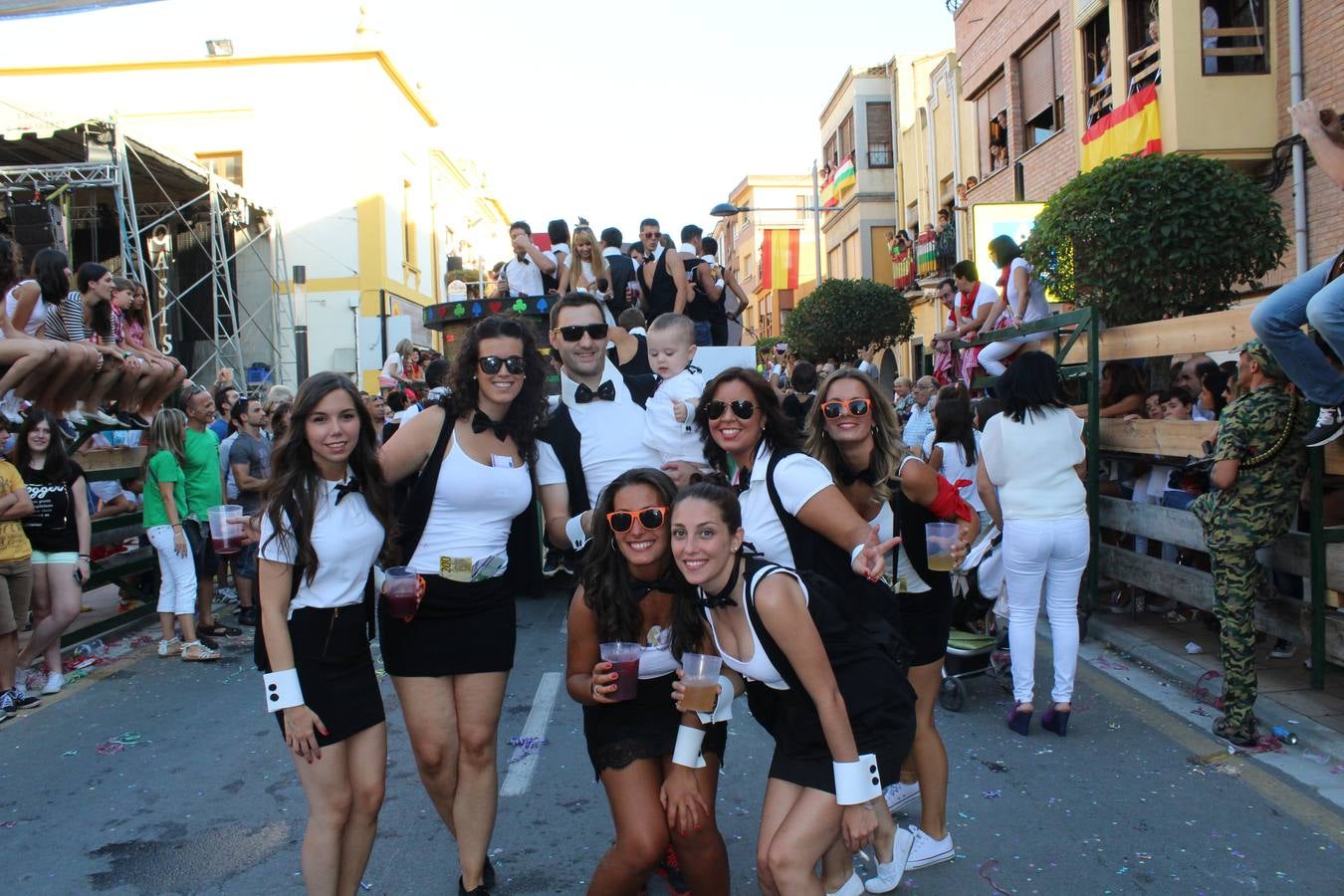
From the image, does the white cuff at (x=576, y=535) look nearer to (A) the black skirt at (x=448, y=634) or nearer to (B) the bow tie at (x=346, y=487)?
(A) the black skirt at (x=448, y=634)

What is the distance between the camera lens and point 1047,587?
18.4 ft

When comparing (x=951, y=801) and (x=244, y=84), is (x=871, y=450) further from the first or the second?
(x=244, y=84)

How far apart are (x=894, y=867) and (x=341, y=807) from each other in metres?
1.95

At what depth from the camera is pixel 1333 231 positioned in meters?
12.5

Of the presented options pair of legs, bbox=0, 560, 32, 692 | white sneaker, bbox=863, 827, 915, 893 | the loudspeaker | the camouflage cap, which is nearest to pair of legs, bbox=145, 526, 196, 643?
pair of legs, bbox=0, 560, 32, 692

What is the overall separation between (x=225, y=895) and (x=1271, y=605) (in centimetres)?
540

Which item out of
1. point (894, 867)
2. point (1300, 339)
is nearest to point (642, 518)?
point (894, 867)

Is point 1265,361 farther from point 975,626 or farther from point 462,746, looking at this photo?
point 462,746

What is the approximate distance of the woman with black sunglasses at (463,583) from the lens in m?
3.66

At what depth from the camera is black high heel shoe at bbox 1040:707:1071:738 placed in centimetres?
562

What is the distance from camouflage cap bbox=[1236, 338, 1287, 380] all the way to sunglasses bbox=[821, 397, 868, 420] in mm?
2400

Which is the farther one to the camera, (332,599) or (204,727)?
(204,727)

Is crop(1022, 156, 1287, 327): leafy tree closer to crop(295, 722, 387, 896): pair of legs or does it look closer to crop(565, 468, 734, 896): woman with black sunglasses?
crop(565, 468, 734, 896): woman with black sunglasses

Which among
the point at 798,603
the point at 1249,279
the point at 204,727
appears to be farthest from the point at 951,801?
the point at 1249,279
